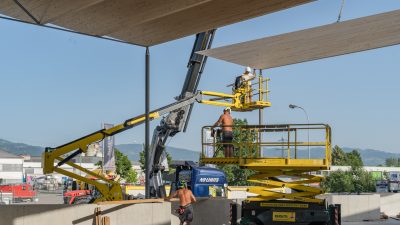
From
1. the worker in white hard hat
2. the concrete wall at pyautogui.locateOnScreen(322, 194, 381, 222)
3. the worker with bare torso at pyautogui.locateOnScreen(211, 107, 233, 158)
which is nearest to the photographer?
the worker with bare torso at pyautogui.locateOnScreen(211, 107, 233, 158)

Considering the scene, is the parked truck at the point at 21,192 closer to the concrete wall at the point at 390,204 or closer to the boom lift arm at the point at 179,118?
the boom lift arm at the point at 179,118

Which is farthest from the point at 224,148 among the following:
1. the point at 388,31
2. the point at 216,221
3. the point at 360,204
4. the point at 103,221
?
the point at 360,204

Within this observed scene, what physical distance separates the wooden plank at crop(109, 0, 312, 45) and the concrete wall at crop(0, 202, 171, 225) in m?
4.91

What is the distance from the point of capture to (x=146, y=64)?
17109 mm

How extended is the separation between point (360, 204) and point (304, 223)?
10.5 metres

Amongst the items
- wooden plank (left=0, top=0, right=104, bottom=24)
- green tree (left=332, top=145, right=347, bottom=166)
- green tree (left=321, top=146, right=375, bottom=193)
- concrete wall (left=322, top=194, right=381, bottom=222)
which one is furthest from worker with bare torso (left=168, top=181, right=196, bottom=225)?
green tree (left=332, top=145, right=347, bottom=166)

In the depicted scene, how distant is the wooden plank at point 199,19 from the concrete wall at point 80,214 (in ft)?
16.1

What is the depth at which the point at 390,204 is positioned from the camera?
29266mm

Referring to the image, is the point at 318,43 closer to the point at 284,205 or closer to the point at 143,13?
the point at 284,205

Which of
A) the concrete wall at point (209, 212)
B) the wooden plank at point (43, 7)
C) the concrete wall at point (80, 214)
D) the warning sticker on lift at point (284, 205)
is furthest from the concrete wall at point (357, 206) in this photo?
the wooden plank at point (43, 7)

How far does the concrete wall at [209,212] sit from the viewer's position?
18250 millimetres

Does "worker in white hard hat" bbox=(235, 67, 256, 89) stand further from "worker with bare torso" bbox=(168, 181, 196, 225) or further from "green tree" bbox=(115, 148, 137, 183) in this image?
"green tree" bbox=(115, 148, 137, 183)

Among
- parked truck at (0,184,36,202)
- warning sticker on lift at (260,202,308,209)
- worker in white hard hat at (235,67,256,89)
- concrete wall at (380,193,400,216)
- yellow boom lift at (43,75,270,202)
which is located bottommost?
parked truck at (0,184,36,202)

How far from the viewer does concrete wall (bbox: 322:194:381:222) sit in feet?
81.1
